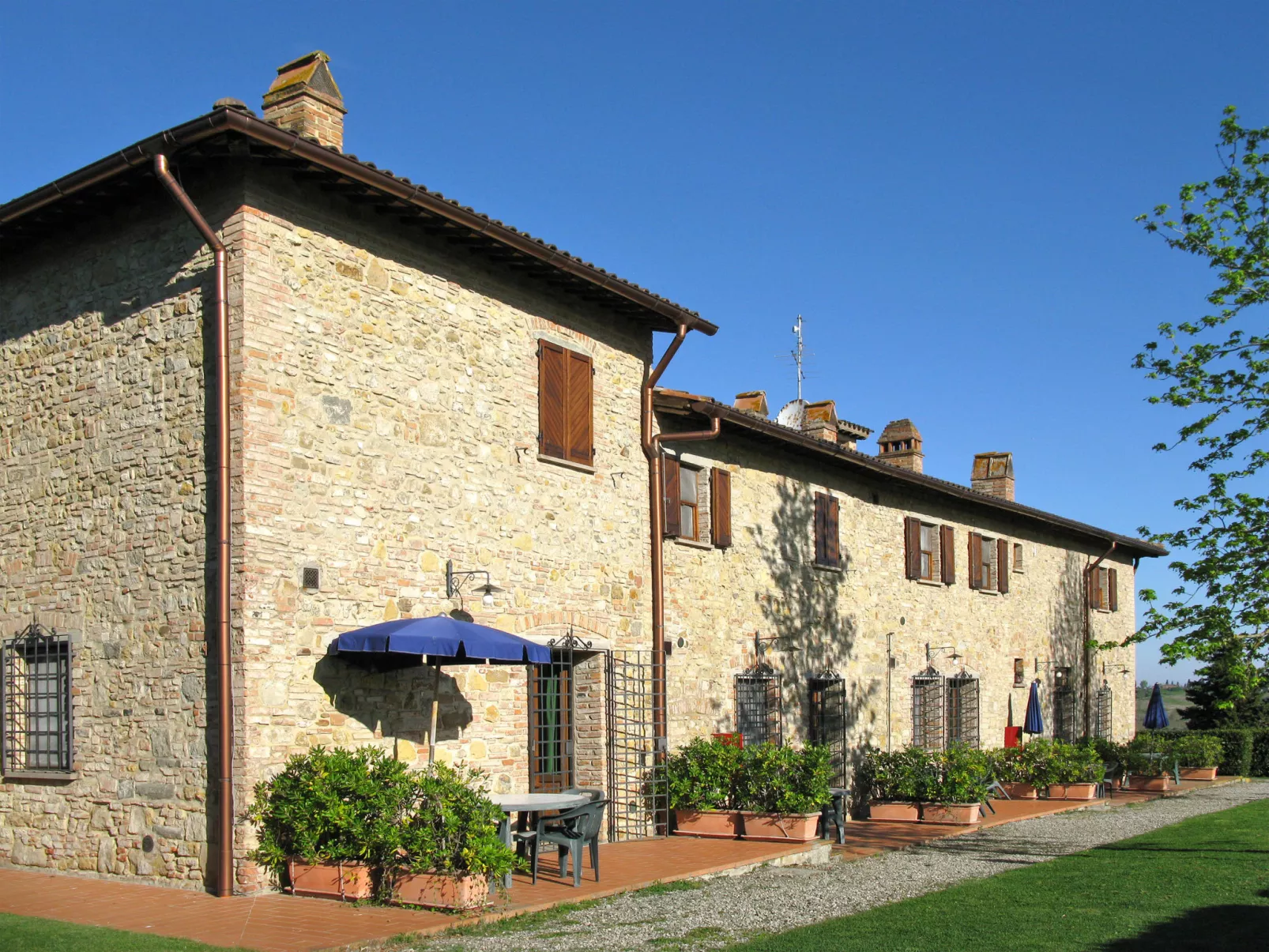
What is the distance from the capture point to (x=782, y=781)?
13.6 metres

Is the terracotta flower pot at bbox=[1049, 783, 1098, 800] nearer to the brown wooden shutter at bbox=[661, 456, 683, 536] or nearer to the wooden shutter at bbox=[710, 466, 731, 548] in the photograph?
the wooden shutter at bbox=[710, 466, 731, 548]

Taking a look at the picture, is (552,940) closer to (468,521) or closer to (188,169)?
→ (468,521)

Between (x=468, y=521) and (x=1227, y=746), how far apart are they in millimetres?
23303

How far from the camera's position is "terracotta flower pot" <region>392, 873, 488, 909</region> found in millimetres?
9289

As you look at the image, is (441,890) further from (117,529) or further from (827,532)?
(827,532)

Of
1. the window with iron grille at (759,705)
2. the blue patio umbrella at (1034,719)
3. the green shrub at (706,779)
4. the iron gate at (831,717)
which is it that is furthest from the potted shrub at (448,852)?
the blue patio umbrella at (1034,719)

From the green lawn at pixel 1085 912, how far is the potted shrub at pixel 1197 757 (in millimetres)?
13474

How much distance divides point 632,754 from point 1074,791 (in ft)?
31.5

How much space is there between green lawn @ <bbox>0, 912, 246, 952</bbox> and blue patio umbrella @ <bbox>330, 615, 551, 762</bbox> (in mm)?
2684

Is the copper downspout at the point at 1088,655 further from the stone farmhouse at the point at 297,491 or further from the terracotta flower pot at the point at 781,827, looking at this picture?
the terracotta flower pot at the point at 781,827

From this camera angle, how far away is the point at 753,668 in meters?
16.4

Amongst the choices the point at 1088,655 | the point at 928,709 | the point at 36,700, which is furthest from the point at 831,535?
the point at 1088,655

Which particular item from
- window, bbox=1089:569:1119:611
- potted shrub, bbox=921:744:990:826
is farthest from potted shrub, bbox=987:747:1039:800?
window, bbox=1089:569:1119:611

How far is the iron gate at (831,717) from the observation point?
17953mm
